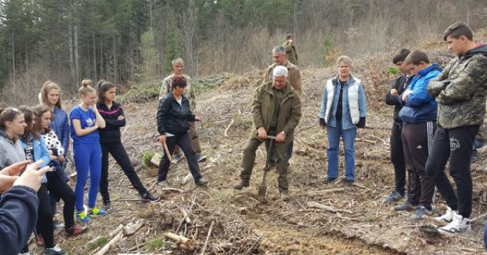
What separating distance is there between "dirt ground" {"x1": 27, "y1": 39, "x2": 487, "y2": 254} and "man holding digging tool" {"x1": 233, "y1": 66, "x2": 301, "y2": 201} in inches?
17.1

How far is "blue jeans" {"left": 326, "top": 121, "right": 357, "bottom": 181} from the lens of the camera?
6344 millimetres

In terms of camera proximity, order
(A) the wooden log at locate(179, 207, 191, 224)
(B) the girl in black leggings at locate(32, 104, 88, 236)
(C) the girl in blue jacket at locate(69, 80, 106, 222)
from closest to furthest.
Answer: (A) the wooden log at locate(179, 207, 191, 224), (B) the girl in black leggings at locate(32, 104, 88, 236), (C) the girl in blue jacket at locate(69, 80, 106, 222)

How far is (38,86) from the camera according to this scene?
2961 centimetres

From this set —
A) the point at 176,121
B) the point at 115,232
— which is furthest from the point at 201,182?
the point at 115,232

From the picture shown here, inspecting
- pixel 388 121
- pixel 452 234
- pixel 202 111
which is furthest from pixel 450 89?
pixel 202 111

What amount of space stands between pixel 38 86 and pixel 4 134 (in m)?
28.3

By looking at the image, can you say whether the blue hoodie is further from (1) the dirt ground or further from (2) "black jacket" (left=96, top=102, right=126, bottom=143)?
(2) "black jacket" (left=96, top=102, right=126, bottom=143)

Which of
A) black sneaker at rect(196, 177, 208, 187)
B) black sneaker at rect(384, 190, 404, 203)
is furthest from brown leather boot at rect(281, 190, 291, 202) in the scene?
black sneaker at rect(384, 190, 404, 203)

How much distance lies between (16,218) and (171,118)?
14.3 ft

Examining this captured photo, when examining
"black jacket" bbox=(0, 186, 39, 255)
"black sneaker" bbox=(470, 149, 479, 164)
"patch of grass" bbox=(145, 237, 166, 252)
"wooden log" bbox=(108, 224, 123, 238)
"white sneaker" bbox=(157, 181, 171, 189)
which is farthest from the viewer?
"white sneaker" bbox=(157, 181, 171, 189)

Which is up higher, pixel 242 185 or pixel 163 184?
pixel 242 185

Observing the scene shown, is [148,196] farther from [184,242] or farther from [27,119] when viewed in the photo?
[27,119]

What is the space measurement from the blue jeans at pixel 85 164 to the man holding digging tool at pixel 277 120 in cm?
200

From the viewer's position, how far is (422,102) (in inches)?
190
